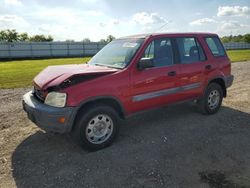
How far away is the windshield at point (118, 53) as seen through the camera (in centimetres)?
527

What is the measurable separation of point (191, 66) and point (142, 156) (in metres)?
2.49

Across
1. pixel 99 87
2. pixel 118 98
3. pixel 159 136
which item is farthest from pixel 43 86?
pixel 159 136

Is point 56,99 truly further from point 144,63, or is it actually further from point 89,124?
point 144,63

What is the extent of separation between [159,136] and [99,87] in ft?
5.57

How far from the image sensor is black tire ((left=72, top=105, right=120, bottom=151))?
15.2 feet

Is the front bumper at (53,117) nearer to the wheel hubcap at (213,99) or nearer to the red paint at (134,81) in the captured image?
the red paint at (134,81)

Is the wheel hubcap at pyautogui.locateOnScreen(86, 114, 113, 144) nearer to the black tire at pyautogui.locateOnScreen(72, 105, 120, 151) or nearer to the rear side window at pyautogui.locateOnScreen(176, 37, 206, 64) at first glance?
the black tire at pyautogui.locateOnScreen(72, 105, 120, 151)

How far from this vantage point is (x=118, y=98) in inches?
195

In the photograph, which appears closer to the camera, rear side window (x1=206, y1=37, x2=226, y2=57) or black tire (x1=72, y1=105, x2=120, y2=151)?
black tire (x1=72, y1=105, x2=120, y2=151)

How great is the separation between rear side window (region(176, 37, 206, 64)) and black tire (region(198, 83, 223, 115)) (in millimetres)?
775

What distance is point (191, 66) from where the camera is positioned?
6.18m

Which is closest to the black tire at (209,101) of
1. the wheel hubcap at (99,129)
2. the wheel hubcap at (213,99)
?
the wheel hubcap at (213,99)

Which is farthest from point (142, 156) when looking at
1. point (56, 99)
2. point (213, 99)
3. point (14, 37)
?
point (14, 37)

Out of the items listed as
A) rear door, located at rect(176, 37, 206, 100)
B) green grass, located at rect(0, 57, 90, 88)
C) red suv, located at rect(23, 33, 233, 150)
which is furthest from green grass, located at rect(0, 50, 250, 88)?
rear door, located at rect(176, 37, 206, 100)
